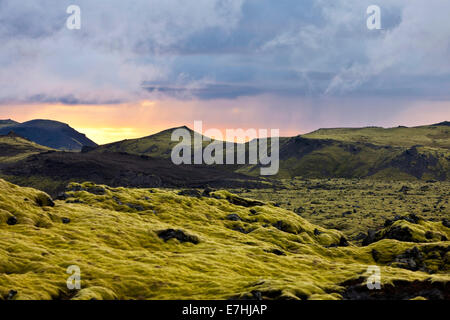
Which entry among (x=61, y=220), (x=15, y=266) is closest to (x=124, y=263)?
(x=15, y=266)

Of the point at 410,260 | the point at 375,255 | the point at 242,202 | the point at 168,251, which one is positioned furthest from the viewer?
the point at 242,202

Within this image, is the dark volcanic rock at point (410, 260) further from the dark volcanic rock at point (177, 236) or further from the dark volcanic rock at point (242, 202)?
the dark volcanic rock at point (242, 202)

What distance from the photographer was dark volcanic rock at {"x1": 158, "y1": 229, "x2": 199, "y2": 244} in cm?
9862

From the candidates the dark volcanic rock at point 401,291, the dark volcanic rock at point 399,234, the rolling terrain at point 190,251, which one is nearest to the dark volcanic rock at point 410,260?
the rolling terrain at point 190,251

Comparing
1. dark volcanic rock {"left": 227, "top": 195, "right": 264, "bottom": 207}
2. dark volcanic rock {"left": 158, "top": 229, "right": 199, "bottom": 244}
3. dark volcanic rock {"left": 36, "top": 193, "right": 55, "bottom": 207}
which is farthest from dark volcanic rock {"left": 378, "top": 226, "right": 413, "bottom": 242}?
dark volcanic rock {"left": 36, "top": 193, "right": 55, "bottom": 207}

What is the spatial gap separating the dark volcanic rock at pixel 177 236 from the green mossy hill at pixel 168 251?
221 mm

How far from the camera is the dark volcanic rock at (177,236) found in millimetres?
98625

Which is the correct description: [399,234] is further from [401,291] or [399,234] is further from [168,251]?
[168,251]

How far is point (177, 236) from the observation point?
324 ft

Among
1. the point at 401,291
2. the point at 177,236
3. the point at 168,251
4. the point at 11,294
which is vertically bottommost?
the point at 401,291

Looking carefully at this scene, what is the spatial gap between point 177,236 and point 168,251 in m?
7.34

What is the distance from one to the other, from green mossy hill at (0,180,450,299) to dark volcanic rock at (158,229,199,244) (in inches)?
8.7

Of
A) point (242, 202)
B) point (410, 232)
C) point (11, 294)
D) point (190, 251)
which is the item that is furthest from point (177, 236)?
point (410, 232)

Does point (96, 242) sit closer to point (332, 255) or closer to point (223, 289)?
point (223, 289)
